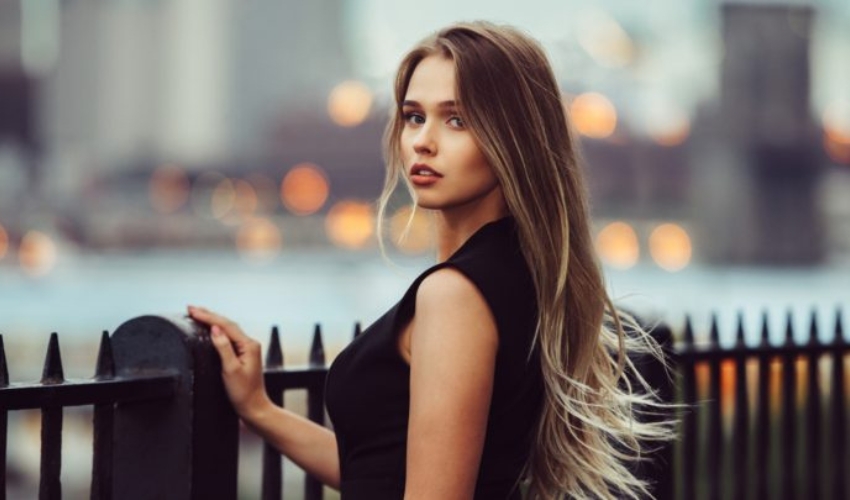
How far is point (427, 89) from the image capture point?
2.08 m

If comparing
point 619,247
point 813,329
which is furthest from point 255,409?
point 619,247

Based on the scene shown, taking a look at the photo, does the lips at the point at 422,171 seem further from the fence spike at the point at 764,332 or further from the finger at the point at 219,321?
the fence spike at the point at 764,332

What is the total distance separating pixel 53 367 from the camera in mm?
2377

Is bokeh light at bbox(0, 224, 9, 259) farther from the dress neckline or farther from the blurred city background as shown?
the dress neckline

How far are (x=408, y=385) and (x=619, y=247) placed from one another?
72786 millimetres

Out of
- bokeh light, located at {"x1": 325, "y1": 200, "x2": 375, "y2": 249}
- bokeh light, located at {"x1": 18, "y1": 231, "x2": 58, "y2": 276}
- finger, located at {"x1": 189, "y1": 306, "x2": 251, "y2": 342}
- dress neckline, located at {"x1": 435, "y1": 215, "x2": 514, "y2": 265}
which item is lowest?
finger, located at {"x1": 189, "y1": 306, "x2": 251, "y2": 342}

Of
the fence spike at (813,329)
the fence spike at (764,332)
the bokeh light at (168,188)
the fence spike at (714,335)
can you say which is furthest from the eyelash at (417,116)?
the bokeh light at (168,188)

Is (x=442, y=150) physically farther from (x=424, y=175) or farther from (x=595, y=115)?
(x=595, y=115)

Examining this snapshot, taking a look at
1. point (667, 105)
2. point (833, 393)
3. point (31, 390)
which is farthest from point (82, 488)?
point (667, 105)

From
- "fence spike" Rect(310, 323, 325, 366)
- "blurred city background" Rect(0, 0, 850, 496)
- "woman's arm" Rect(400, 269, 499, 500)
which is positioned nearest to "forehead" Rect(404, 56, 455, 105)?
"woman's arm" Rect(400, 269, 499, 500)

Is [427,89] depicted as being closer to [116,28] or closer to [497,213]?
[497,213]

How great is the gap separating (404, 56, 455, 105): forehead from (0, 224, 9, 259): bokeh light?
8498 cm

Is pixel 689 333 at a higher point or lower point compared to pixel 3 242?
lower

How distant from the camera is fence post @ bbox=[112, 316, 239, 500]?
253cm
